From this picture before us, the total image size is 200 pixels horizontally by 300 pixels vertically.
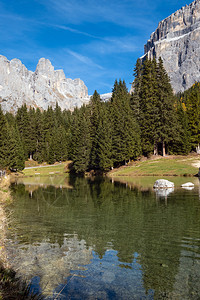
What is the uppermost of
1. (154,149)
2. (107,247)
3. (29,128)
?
(29,128)

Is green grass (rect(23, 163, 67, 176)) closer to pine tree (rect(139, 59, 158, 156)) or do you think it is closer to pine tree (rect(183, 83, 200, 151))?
pine tree (rect(139, 59, 158, 156))

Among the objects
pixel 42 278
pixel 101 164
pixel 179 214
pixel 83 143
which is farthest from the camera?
pixel 83 143

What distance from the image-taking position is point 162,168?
1866 inches

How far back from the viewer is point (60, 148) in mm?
88062

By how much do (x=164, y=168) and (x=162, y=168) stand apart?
0.42m

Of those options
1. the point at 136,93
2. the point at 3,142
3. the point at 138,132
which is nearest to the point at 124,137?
the point at 138,132

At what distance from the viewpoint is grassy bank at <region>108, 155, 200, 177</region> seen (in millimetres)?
44066

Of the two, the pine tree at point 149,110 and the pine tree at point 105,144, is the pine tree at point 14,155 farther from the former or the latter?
the pine tree at point 149,110

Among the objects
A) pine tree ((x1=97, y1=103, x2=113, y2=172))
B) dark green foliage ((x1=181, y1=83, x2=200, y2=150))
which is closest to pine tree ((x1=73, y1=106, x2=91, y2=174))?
pine tree ((x1=97, y1=103, x2=113, y2=172))

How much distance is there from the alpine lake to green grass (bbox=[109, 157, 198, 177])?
91.1 ft

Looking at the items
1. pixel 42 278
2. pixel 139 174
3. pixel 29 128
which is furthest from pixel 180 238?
pixel 29 128

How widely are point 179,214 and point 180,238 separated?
15.3 feet

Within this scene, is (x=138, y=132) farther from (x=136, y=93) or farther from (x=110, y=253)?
(x=110, y=253)

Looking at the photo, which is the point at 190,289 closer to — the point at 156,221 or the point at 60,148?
the point at 156,221
